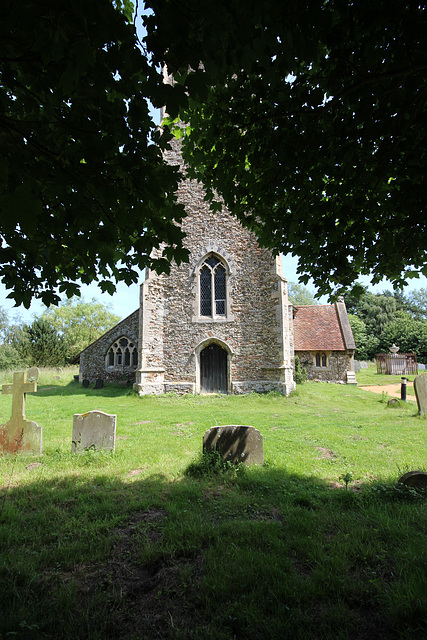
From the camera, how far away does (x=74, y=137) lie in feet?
7.46

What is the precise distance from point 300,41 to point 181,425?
8635mm

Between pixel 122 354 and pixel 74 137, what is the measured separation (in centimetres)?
1746

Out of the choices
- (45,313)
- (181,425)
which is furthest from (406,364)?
(45,313)

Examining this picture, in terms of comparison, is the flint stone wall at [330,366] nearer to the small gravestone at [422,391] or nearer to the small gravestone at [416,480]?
the small gravestone at [422,391]

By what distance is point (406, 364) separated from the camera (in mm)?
30750

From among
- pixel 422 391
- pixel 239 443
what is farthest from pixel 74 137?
pixel 422 391

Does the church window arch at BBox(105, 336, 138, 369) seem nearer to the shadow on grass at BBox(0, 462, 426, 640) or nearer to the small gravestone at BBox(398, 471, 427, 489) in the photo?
the shadow on grass at BBox(0, 462, 426, 640)

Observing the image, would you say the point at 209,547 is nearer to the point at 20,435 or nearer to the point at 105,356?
the point at 20,435

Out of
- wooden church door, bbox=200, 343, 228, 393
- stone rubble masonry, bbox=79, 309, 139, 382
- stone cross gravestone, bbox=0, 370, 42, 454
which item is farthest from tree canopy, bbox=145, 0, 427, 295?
stone rubble masonry, bbox=79, 309, 139, 382

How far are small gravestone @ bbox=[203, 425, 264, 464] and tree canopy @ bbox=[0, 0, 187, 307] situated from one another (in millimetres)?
3368

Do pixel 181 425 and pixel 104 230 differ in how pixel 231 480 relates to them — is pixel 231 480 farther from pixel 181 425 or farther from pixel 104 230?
pixel 181 425

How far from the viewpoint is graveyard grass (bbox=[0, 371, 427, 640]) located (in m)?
2.21

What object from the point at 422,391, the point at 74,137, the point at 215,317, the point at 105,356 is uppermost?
the point at 215,317

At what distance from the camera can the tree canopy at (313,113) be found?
2.01 meters
